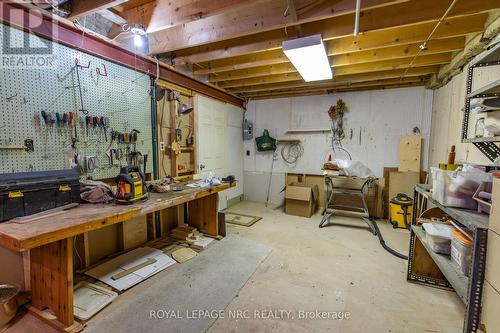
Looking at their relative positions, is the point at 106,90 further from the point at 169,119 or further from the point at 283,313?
the point at 283,313

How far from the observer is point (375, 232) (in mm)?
3482

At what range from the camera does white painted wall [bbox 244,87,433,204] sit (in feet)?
13.7

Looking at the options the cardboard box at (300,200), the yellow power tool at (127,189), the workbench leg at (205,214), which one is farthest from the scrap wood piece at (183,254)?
the cardboard box at (300,200)

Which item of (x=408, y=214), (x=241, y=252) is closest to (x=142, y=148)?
(x=241, y=252)

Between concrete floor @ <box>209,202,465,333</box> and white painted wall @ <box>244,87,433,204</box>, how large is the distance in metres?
1.89

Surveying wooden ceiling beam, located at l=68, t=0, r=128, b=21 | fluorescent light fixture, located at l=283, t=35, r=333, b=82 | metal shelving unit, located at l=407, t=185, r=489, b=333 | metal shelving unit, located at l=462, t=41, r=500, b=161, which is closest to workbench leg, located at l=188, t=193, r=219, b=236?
fluorescent light fixture, located at l=283, t=35, r=333, b=82

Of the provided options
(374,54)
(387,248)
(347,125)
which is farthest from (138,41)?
(387,248)

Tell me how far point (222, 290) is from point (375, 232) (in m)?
2.58

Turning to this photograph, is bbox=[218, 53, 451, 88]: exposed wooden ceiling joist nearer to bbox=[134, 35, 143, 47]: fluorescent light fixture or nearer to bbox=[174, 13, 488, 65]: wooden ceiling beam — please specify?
bbox=[174, 13, 488, 65]: wooden ceiling beam

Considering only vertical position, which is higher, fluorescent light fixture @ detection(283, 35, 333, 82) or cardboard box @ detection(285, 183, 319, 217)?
fluorescent light fixture @ detection(283, 35, 333, 82)

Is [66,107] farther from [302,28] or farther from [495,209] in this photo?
[495,209]

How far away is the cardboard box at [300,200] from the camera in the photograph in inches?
167

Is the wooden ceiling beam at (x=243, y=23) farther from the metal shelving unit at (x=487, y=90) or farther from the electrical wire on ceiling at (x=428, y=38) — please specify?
the metal shelving unit at (x=487, y=90)

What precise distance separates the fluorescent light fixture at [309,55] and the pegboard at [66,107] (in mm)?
1798
